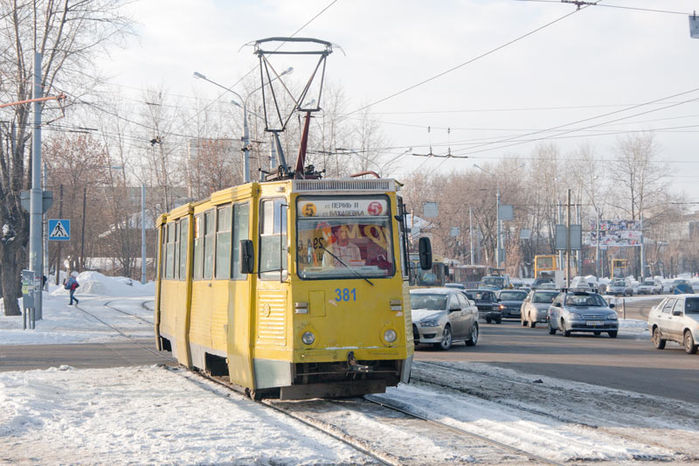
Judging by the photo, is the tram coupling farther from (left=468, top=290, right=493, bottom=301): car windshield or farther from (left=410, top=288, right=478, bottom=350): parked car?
(left=468, top=290, right=493, bottom=301): car windshield

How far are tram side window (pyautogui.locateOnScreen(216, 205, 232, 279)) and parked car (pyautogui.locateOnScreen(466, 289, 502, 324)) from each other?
1050 inches

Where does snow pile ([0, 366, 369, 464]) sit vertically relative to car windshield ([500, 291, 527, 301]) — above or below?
below

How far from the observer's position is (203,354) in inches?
534

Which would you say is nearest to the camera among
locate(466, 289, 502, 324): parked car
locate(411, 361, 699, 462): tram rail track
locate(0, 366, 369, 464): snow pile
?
locate(0, 366, 369, 464): snow pile

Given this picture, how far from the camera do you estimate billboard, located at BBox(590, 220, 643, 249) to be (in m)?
76.7

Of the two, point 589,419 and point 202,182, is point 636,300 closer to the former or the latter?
point 202,182

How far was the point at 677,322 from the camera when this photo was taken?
22000 mm

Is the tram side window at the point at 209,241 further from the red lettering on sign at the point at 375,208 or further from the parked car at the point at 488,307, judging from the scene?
the parked car at the point at 488,307

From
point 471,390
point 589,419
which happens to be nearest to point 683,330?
point 471,390

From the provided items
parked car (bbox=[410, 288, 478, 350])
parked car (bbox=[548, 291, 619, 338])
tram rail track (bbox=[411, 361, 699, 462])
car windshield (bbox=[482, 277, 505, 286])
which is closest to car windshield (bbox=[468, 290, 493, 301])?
parked car (bbox=[548, 291, 619, 338])

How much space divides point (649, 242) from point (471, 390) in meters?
107

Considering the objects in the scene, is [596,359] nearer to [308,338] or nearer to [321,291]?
[321,291]

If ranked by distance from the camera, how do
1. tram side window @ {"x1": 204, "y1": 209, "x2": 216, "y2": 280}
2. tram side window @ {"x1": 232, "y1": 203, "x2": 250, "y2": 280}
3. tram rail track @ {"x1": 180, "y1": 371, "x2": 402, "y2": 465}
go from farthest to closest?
1. tram side window @ {"x1": 204, "y1": 209, "x2": 216, "y2": 280}
2. tram side window @ {"x1": 232, "y1": 203, "x2": 250, "y2": 280}
3. tram rail track @ {"x1": 180, "y1": 371, "x2": 402, "y2": 465}

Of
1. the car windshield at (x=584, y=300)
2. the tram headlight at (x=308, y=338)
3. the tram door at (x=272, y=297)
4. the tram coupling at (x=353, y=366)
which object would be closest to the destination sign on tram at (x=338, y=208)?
the tram door at (x=272, y=297)
